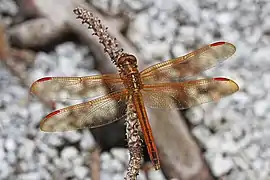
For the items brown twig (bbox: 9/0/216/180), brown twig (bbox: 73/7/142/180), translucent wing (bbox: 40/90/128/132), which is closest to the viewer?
brown twig (bbox: 73/7/142/180)

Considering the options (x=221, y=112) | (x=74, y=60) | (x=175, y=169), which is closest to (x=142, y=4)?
(x=74, y=60)

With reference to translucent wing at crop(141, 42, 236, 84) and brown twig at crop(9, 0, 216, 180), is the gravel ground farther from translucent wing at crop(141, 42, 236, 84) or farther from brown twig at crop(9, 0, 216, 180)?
translucent wing at crop(141, 42, 236, 84)

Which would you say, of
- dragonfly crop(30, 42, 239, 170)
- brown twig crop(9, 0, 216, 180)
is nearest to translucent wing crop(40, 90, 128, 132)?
dragonfly crop(30, 42, 239, 170)

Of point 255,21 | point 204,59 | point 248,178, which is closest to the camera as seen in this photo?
point 204,59

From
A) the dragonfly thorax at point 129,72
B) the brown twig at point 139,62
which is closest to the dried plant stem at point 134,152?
the dragonfly thorax at point 129,72

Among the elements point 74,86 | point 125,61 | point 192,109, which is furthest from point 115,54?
point 192,109

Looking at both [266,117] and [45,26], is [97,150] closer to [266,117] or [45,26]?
[45,26]
